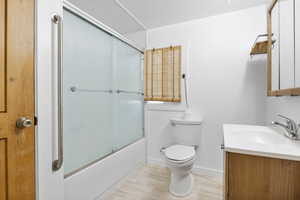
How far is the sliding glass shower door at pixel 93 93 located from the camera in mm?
1339

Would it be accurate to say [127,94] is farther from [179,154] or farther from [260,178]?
[260,178]

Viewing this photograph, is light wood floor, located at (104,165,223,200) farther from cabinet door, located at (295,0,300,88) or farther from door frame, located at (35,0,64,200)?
cabinet door, located at (295,0,300,88)

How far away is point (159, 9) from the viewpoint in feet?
6.48

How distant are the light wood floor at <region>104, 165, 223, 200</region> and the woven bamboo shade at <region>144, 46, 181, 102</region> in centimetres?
111

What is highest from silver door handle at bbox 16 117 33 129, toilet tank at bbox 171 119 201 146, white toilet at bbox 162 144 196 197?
silver door handle at bbox 16 117 33 129

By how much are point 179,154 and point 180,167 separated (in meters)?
0.14

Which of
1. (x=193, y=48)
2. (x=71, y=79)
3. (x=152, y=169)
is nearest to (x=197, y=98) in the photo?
(x=193, y=48)

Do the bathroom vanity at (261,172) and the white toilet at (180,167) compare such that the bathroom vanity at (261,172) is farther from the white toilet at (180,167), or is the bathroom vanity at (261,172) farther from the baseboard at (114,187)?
the baseboard at (114,187)

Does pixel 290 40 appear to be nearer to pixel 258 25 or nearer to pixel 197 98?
pixel 258 25

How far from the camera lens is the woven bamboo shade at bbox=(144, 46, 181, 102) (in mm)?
2279

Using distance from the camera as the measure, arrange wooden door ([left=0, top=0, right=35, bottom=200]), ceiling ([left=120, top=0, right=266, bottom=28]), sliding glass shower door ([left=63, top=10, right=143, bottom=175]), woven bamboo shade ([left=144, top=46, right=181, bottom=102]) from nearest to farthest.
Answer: wooden door ([left=0, top=0, right=35, bottom=200]), sliding glass shower door ([left=63, top=10, right=143, bottom=175]), ceiling ([left=120, top=0, right=266, bottom=28]), woven bamboo shade ([left=144, top=46, right=181, bottom=102])

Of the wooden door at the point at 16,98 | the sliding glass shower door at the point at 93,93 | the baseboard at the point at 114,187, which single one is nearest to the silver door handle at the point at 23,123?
the wooden door at the point at 16,98

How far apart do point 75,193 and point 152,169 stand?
1250 millimetres

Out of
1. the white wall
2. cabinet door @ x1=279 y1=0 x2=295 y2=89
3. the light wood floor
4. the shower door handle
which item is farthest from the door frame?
cabinet door @ x1=279 y1=0 x2=295 y2=89
